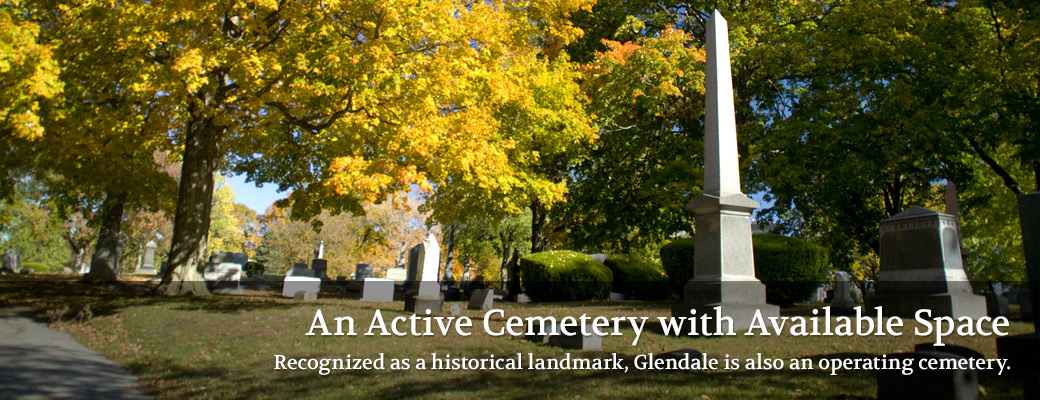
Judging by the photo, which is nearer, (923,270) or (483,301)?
(923,270)

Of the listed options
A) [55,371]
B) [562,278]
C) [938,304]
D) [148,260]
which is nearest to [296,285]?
[562,278]

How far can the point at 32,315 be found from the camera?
40.7ft

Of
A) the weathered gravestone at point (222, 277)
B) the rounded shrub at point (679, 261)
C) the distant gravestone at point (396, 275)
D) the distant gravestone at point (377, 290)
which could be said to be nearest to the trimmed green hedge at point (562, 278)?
the rounded shrub at point (679, 261)

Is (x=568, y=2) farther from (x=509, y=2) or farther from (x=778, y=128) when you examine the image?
(x=778, y=128)

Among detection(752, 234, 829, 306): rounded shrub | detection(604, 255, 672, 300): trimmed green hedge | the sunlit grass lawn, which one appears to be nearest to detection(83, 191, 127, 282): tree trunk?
the sunlit grass lawn

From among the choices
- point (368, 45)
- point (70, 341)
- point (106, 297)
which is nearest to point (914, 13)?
point (368, 45)

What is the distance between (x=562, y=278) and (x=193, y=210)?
10.3 meters

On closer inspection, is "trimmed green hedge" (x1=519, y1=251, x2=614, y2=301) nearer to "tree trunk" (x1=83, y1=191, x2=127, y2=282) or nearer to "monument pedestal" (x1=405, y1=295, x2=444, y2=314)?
"monument pedestal" (x1=405, y1=295, x2=444, y2=314)

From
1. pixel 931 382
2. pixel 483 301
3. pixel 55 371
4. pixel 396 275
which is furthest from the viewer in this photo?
pixel 396 275

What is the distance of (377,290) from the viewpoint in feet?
62.9

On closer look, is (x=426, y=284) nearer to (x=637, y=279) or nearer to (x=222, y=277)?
(x=637, y=279)

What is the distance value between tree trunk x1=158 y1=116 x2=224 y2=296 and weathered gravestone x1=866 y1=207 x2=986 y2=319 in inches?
601

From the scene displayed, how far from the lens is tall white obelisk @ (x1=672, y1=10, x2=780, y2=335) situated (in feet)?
30.9

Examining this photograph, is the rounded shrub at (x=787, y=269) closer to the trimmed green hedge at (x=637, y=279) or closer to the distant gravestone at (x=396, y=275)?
the trimmed green hedge at (x=637, y=279)
